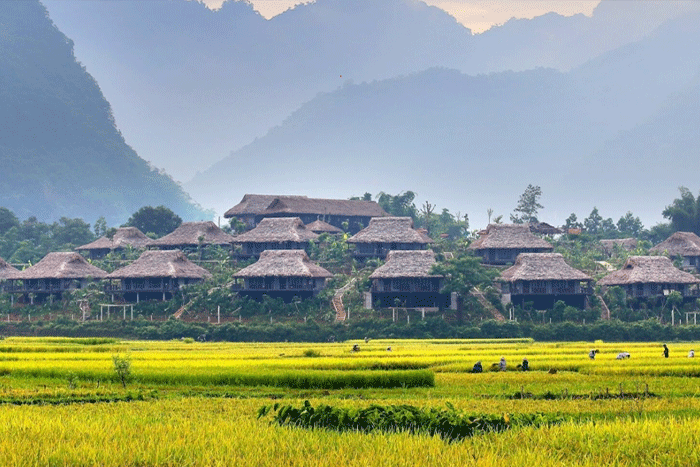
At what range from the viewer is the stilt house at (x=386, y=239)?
69.2 metres

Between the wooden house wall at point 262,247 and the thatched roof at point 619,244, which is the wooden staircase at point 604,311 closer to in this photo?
the thatched roof at point 619,244

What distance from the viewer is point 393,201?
95.2m

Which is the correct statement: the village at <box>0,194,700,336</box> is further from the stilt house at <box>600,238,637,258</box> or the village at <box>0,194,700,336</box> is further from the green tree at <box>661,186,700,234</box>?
the green tree at <box>661,186,700,234</box>

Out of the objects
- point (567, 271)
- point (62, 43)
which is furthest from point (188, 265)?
point (62, 43)

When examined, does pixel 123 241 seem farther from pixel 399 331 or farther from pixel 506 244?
pixel 399 331

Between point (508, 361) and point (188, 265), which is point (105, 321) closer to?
point (188, 265)

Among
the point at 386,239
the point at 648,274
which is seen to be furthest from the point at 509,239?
the point at 648,274

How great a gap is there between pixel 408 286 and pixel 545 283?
8.43m

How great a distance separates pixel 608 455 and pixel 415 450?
2.80m

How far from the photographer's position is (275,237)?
69688 millimetres

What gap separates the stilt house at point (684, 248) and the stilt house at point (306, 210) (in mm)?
24252

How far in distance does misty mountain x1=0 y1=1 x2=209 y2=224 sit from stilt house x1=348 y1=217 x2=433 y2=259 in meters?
114

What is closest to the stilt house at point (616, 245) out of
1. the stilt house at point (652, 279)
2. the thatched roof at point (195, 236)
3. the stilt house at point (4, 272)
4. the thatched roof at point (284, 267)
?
the stilt house at point (652, 279)

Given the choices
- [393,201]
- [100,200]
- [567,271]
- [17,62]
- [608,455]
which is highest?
[17,62]
